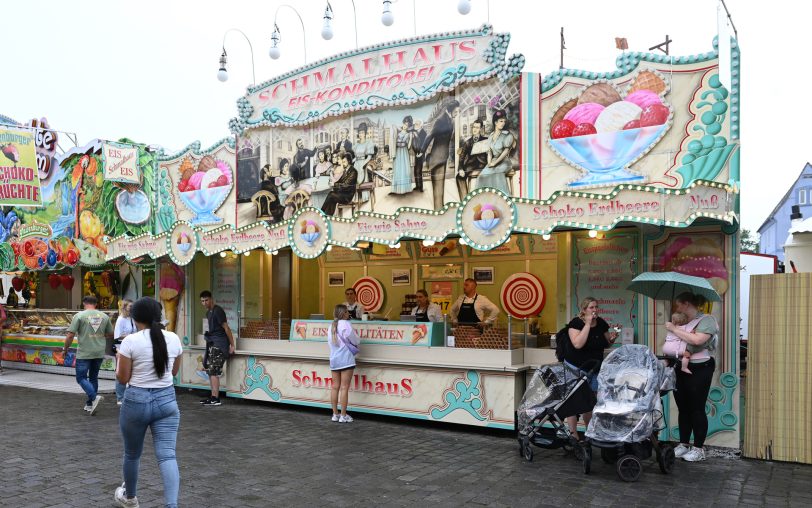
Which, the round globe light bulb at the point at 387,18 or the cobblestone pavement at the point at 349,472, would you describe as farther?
the round globe light bulb at the point at 387,18

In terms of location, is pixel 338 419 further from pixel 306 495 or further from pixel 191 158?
pixel 191 158

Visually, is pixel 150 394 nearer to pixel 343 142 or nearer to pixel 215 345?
pixel 215 345

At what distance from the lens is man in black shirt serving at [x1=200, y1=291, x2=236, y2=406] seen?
10523 mm

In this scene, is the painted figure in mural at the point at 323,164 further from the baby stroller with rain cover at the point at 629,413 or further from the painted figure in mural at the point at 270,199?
the baby stroller with rain cover at the point at 629,413

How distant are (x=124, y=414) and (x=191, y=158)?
8825 mm

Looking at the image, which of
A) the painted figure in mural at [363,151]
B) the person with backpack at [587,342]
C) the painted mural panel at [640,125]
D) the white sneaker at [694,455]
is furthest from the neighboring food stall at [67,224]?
the white sneaker at [694,455]

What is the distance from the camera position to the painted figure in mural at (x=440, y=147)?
31.9 ft

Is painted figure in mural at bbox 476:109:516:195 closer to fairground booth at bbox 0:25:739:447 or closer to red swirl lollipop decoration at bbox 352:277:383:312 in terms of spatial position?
fairground booth at bbox 0:25:739:447

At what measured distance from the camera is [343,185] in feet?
35.4

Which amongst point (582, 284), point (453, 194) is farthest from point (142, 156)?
point (582, 284)

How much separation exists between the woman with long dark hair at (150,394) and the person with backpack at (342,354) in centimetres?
416

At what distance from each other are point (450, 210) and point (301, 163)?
13.8 ft

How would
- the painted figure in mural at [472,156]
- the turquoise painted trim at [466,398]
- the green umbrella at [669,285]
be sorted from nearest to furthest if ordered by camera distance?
the green umbrella at [669,285] → the turquoise painted trim at [466,398] → the painted figure in mural at [472,156]

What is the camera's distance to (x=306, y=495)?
18.6ft
